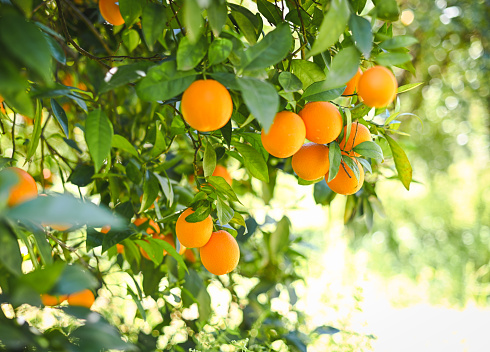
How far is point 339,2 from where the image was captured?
335mm

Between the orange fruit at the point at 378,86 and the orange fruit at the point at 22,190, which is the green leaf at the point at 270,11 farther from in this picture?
the orange fruit at the point at 22,190

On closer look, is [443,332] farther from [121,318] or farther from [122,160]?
[122,160]

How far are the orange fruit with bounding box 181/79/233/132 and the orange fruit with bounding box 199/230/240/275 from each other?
0.55 ft

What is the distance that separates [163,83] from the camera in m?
0.35

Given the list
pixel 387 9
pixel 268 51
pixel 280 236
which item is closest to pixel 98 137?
pixel 268 51

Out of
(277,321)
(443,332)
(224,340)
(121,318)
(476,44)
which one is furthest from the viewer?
(476,44)

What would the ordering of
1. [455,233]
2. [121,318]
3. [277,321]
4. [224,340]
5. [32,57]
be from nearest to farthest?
[32,57]
[224,340]
[277,321]
[121,318]
[455,233]

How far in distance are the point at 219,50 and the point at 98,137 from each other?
0.12 meters

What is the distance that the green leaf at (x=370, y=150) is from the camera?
1.41 ft

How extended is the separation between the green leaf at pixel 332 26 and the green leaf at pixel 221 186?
7.6 inches

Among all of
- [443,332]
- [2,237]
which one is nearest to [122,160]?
[2,237]

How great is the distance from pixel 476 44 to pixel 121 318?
183 cm

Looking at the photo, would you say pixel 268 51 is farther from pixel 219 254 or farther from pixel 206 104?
pixel 219 254

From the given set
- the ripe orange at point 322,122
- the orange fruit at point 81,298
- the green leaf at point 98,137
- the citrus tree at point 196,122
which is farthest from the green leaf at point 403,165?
the orange fruit at point 81,298
